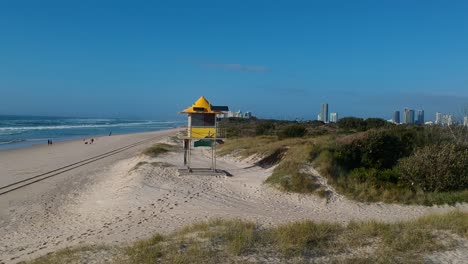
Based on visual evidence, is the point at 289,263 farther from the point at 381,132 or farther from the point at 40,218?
the point at 381,132

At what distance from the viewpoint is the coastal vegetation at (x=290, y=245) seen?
6.61 metres

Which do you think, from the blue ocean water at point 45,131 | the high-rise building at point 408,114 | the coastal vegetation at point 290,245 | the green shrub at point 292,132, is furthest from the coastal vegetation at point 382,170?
the high-rise building at point 408,114

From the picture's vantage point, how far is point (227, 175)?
1625 cm

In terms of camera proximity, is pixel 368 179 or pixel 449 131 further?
pixel 449 131

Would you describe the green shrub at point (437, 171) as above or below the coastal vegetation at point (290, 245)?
above

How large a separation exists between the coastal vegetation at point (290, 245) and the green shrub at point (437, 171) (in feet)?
16.9

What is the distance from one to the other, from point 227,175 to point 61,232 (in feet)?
23.8

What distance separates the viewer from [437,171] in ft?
44.9

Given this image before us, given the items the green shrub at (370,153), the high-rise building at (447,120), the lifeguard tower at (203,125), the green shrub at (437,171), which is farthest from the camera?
the high-rise building at (447,120)

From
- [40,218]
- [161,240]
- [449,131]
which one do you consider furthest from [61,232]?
[449,131]

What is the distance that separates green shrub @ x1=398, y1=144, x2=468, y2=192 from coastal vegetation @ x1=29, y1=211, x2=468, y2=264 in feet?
16.9

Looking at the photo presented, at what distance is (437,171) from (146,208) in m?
8.34

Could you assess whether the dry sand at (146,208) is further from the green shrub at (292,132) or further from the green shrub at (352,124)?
the green shrub at (352,124)

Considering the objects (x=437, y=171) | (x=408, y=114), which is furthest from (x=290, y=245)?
(x=408, y=114)
